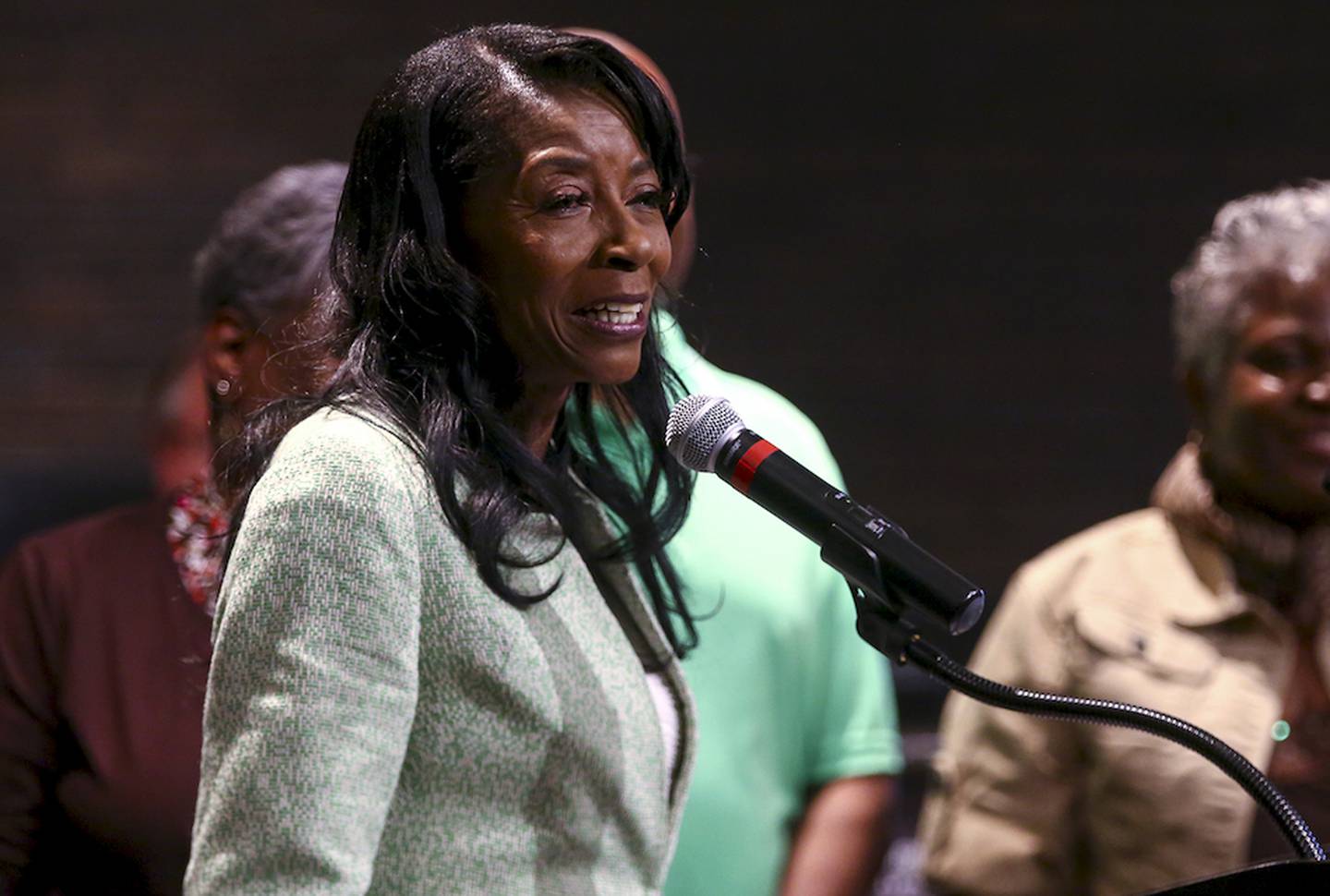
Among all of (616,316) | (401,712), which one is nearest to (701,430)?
(616,316)

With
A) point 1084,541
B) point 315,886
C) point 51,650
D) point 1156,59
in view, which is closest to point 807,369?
point 1156,59

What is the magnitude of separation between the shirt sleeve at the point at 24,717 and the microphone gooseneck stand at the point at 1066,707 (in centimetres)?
96

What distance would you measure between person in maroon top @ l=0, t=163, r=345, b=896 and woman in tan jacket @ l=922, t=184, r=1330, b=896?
99cm

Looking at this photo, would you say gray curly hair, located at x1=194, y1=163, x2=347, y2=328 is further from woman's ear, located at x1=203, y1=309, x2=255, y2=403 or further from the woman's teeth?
the woman's teeth

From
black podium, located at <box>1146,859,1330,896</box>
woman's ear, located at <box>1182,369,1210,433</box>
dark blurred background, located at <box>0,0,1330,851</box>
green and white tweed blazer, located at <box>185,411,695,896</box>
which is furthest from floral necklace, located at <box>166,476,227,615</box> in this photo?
dark blurred background, located at <box>0,0,1330,851</box>

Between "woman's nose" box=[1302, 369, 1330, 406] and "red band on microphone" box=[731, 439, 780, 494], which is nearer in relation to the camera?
"red band on microphone" box=[731, 439, 780, 494]

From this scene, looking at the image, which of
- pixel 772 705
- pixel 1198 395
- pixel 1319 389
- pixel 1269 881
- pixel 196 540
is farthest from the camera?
pixel 1198 395

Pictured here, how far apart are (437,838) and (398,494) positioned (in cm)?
23

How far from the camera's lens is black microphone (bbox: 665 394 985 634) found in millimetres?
1170

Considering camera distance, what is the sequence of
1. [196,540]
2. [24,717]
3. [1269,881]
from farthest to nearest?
[196,540] → [24,717] → [1269,881]

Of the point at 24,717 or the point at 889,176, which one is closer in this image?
the point at 24,717

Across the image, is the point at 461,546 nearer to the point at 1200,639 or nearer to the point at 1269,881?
the point at 1269,881

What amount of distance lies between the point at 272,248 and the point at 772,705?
2.41ft

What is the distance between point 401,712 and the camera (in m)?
1.21
